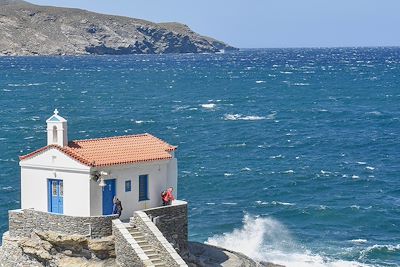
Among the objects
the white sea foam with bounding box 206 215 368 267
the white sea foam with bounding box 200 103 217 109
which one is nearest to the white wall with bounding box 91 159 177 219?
the white sea foam with bounding box 206 215 368 267

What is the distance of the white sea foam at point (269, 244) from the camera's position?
48875 mm

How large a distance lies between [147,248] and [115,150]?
5023mm

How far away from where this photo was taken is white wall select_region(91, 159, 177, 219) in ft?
120

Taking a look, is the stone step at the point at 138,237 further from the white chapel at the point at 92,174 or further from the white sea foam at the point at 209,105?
the white sea foam at the point at 209,105

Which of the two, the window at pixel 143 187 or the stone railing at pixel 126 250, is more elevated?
the window at pixel 143 187

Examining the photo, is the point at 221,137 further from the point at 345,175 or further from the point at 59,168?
the point at 59,168

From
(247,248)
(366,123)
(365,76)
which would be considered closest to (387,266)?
(247,248)

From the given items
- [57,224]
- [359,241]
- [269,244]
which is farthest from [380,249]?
[57,224]

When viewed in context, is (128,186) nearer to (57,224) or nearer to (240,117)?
(57,224)

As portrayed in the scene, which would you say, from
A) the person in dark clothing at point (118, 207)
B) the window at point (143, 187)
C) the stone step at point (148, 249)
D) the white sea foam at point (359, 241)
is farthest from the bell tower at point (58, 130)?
the white sea foam at point (359, 241)

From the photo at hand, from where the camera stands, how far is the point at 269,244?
52.8m

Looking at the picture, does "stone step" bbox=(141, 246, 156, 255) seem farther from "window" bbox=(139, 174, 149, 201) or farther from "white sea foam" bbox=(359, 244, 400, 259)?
"white sea foam" bbox=(359, 244, 400, 259)

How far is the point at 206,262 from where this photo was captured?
129 ft

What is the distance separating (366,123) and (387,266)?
5633 cm
